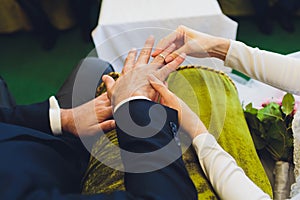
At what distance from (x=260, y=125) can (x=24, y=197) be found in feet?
1.94

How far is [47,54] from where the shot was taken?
2.01 meters

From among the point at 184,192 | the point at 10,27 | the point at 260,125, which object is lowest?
the point at 10,27

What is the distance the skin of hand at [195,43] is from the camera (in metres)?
0.93

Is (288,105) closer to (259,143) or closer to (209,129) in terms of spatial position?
(259,143)

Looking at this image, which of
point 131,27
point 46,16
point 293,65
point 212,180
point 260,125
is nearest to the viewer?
point 212,180

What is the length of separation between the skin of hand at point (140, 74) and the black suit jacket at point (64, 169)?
58 mm

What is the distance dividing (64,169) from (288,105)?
0.53 metres

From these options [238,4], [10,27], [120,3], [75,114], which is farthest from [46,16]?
[75,114]

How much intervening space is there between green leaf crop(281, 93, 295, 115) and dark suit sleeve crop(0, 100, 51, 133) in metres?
0.54

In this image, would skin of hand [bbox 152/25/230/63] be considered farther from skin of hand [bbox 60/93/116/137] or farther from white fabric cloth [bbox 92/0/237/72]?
white fabric cloth [bbox 92/0/237/72]

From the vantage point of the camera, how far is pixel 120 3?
1407mm

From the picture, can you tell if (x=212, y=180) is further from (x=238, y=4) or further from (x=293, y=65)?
(x=238, y=4)

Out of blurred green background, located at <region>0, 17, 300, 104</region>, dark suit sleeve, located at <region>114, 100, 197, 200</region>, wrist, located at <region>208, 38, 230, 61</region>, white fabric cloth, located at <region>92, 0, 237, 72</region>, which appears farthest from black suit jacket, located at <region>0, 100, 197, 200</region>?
blurred green background, located at <region>0, 17, 300, 104</region>

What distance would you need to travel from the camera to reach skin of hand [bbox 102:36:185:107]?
774 mm
